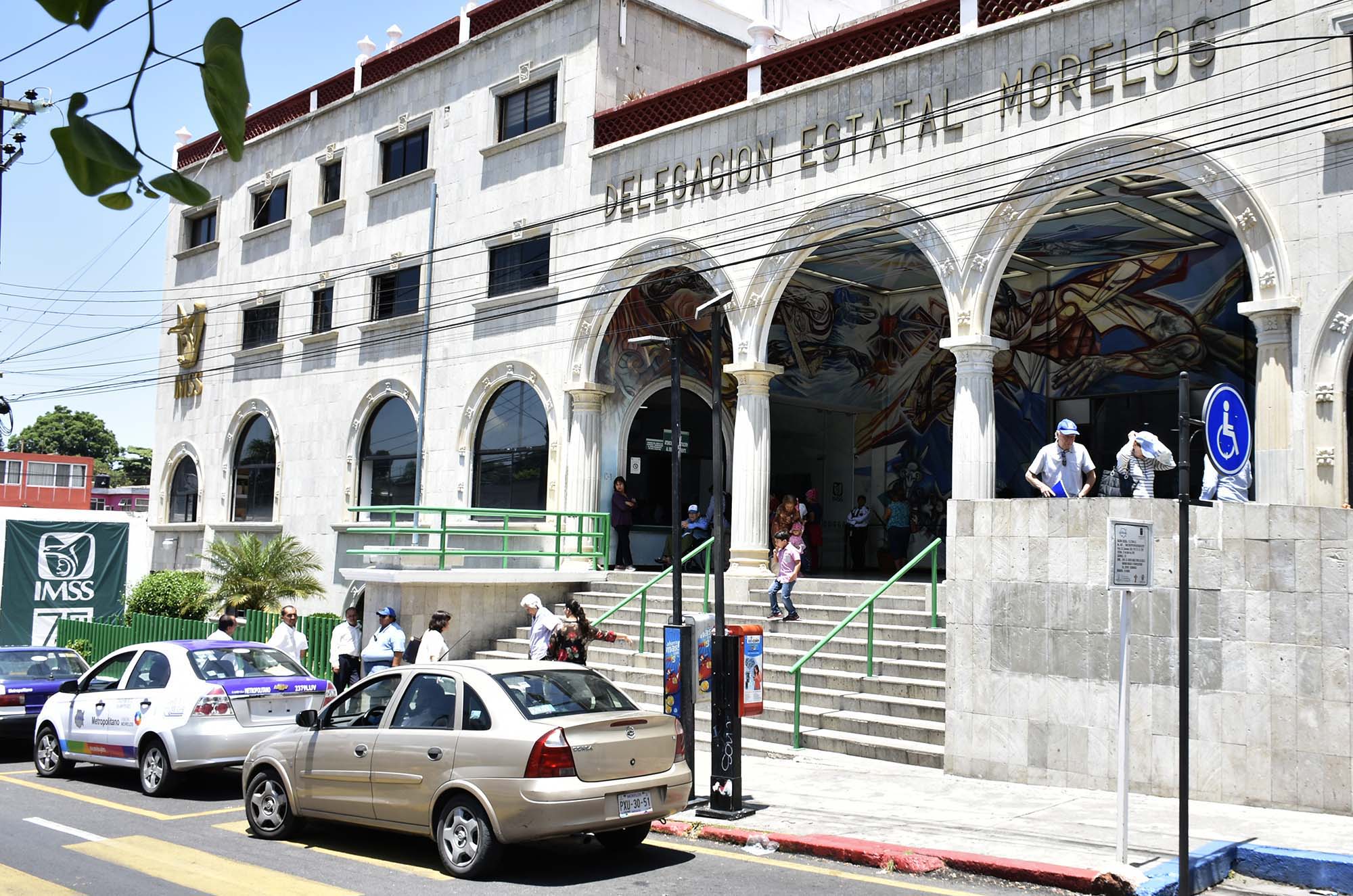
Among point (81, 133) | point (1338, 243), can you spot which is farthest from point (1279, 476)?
point (81, 133)

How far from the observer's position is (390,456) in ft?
88.3

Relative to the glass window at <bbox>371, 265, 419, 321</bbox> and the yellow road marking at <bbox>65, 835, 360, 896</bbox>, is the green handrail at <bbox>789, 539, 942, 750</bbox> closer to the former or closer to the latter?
the yellow road marking at <bbox>65, 835, 360, 896</bbox>

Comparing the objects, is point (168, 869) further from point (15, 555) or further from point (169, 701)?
point (15, 555)

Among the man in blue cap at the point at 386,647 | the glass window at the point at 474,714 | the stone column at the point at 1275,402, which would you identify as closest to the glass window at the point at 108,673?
the man in blue cap at the point at 386,647

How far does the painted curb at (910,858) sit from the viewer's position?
7.99 meters

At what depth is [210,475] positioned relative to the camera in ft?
104

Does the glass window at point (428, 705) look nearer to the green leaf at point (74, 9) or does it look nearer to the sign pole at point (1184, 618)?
the sign pole at point (1184, 618)

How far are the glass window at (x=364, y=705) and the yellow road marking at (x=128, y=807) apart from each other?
7.75 ft

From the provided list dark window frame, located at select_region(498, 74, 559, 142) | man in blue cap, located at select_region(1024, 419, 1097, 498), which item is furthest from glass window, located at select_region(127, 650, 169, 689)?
dark window frame, located at select_region(498, 74, 559, 142)

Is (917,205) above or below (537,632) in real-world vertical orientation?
above

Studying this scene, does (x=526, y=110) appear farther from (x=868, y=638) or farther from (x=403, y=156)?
(x=868, y=638)

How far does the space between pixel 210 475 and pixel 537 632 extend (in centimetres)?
2063

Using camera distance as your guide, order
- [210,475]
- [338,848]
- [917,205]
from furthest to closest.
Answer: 1. [210,475]
2. [917,205]
3. [338,848]


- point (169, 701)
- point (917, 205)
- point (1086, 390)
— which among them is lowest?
point (169, 701)
